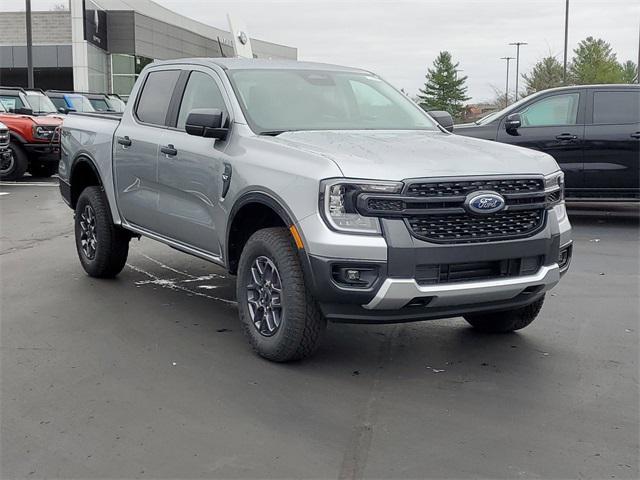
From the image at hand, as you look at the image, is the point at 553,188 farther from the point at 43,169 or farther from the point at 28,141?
the point at 43,169

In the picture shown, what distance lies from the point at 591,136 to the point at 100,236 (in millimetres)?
6716

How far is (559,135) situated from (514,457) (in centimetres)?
797

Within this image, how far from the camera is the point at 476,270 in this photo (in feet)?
15.3

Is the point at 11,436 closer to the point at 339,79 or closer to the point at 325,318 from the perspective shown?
the point at 325,318

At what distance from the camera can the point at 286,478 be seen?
3.46m

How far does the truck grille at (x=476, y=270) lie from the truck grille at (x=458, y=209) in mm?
142

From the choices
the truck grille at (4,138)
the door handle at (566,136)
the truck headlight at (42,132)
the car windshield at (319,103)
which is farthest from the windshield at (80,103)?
the car windshield at (319,103)

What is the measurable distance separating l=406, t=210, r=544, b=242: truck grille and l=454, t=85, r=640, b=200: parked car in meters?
6.41

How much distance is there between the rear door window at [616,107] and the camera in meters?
10.8

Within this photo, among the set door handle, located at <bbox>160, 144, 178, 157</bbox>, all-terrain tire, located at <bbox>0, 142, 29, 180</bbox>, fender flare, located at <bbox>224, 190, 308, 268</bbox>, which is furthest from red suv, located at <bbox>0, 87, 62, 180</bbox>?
fender flare, located at <bbox>224, 190, 308, 268</bbox>

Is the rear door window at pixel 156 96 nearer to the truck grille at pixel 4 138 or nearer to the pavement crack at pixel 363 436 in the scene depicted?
the pavement crack at pixel 363 436

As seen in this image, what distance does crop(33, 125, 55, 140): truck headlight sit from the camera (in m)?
16.7

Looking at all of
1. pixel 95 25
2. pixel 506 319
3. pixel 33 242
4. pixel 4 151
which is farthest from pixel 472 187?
pixel 95 25

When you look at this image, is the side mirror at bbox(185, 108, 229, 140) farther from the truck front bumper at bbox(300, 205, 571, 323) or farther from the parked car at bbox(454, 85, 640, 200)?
the parked car at bbox(454, 85, 640, 200)
